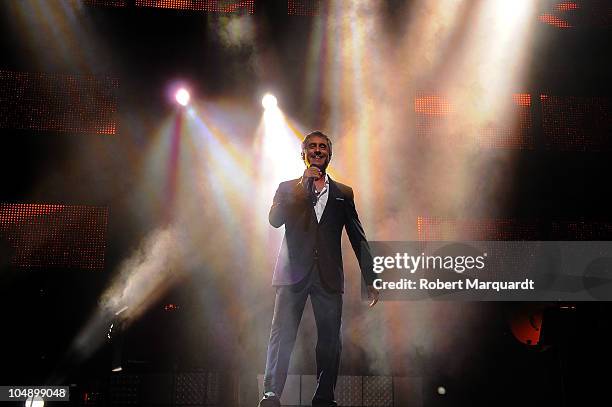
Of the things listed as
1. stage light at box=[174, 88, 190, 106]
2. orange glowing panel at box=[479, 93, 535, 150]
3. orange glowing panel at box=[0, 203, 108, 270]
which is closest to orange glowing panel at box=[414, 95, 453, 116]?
orange glowing panel at box=[479, 93, 535, 150]

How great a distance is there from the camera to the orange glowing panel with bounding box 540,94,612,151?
620 cm

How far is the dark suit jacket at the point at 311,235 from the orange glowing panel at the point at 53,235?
282cm

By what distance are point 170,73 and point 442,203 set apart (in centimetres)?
301

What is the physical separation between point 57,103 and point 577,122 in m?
5.31

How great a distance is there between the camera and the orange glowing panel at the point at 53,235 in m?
5.56

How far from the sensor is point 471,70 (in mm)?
6152

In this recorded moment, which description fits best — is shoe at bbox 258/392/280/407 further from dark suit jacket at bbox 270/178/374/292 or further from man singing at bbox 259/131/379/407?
dark suit jacket at bbox 270/178/374/292

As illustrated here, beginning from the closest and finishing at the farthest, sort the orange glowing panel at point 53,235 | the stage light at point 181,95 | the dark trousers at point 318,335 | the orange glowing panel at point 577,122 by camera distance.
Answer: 1. the dark trousers at point 318,335
2. the orange glowing panel at point 53,235
3. the stage light at point 181,95
4. the orange glowing panel at point 577,122

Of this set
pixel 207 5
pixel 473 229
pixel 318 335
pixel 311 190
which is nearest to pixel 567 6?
pixel 473 229

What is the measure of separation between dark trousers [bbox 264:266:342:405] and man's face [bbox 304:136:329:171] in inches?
24.2

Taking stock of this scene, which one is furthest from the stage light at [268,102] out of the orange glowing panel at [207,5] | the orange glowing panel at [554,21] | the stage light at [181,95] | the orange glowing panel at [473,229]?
the orange glowing panel at [554,21]

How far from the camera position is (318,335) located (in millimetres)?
3350

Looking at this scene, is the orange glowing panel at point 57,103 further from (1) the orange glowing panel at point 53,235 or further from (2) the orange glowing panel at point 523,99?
(2) the orange glowing panel at point 523,99

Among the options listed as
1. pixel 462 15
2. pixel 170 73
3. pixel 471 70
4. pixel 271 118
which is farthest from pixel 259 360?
pixel 462 15
